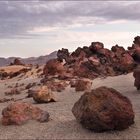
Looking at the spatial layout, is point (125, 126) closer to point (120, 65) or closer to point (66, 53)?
point (120, 65)

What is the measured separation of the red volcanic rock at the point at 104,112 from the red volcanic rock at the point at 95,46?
1069 inches

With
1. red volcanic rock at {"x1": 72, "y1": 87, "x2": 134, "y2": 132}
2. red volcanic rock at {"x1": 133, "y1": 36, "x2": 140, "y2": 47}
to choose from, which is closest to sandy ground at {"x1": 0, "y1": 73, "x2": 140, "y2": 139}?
red volcanic rock at {"x1": 72, "y1": 87, "x2": 134, "y2": 132}

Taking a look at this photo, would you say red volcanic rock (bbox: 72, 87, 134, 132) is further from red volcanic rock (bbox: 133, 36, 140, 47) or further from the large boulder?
red volcanic rock (bbox: 133, 36, 140, 47)

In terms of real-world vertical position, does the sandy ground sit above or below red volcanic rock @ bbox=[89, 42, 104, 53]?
below

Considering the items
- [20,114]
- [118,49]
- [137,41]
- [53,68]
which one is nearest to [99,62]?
[53,68]

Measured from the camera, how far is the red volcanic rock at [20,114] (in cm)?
1484

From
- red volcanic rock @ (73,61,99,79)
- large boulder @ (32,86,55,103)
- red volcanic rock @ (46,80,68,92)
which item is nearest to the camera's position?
large boulder @ (32,86,55,103)

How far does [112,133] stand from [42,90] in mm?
7913

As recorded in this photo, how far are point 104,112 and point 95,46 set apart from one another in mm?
28257

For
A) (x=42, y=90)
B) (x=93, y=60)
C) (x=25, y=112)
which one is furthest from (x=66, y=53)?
(x=25, y=112)

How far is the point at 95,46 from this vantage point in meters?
40.7

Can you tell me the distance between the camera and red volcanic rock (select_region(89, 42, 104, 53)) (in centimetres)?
4041

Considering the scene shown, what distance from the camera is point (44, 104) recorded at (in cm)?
1953

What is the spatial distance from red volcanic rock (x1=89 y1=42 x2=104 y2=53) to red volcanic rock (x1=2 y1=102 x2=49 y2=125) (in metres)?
25.5
